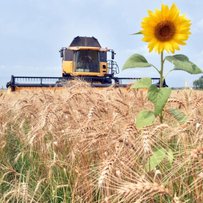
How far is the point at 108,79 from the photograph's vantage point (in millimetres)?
18625

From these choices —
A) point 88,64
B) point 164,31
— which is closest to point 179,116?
point 164,31

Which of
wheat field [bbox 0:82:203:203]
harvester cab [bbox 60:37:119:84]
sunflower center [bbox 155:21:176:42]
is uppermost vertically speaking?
harvester cab [bbox 60:37:119:84]

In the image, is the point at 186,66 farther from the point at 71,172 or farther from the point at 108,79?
the point at 108,79

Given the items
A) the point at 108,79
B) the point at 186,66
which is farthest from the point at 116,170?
the point at 108,79

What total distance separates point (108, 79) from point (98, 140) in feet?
53.4

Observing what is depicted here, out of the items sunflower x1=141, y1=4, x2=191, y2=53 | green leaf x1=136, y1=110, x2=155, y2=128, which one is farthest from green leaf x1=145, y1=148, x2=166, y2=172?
sunflower x1=141, y1=4, x2=191, y2=53

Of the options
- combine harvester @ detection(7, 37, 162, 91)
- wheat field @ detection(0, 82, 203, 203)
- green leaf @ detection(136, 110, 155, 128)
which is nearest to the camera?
wheat field @ detection(0, 82, 203, 203)

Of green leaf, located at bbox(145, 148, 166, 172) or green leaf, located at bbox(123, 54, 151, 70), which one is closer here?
green leaf, located at bbox(145, 148, 166, 172)

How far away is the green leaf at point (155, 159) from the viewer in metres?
1.90

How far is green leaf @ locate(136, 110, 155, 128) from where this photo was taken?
6.98ft

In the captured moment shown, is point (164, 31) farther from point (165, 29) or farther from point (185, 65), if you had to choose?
point (185, 65)

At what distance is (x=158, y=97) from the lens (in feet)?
7.18

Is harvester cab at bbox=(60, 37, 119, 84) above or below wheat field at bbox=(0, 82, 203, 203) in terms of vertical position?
above

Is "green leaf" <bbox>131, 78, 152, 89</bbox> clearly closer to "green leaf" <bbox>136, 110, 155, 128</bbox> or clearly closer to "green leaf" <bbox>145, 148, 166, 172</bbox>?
"green leaf" <bbox>136, 110, 155, 128</bbox>
